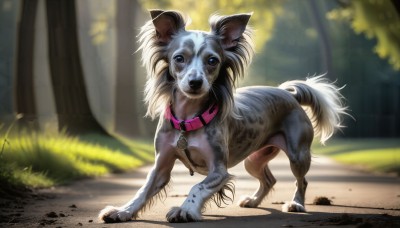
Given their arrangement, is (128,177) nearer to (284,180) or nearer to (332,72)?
(284,180)

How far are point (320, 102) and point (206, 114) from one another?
2567 millimetres

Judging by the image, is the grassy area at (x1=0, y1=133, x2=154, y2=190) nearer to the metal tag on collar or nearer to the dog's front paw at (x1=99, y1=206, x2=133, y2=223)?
the dog's front paw at (x1=99, y1=206, x2=133, y2=223)

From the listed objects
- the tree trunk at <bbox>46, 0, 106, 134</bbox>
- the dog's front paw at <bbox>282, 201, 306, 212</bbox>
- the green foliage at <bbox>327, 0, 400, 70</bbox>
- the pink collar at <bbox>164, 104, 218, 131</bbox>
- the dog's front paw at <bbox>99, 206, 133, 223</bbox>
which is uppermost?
the green foliage at <bbox>327, 0, 400, 70</bbox>

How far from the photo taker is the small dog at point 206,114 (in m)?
6.72

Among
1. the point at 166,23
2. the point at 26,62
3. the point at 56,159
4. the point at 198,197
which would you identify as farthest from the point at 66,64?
the point at 198,197

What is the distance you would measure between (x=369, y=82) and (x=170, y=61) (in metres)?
35.7

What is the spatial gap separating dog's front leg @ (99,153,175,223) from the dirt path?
0.11 meters

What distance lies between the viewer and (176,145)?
22.7 feet

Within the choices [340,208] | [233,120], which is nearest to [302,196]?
[340,208]

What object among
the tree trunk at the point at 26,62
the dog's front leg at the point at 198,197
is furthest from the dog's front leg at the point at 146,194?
the tree trunk at the point at 26,62

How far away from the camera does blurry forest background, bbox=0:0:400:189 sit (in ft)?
41.5

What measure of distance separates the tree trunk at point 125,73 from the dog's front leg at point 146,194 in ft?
53.9

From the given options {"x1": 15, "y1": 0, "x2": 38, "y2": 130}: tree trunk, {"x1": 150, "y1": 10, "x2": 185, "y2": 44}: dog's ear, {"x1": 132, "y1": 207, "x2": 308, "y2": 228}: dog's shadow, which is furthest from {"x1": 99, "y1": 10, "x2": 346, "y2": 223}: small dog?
{"x1": 15, "y1": 0, "x2": 38, "y2": 130}: tree trunk

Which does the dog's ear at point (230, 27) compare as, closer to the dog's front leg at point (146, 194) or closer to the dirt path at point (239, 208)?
the dog's front leg at point (146, 194)
